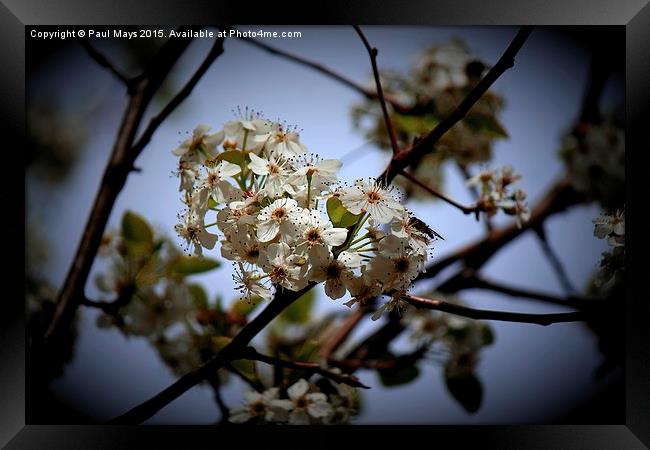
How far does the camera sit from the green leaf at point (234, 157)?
40.9 inches

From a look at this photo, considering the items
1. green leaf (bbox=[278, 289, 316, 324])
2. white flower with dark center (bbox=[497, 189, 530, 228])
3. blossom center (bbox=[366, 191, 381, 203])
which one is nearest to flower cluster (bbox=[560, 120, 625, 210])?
white flower with dark center (bbox=[497, 189, 530, 228])

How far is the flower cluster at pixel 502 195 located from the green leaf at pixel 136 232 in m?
0.70

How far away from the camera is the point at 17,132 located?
1.54 metres

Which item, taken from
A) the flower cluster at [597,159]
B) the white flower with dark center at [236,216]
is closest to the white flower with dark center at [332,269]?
the white flower with dark center at [236,216]

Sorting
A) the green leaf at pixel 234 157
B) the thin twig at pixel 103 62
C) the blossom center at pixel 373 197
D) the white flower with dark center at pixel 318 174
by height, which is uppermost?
the thin twig at pixel 103 62

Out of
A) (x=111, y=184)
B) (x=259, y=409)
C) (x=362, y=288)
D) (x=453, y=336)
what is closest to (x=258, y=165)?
(x=362, y=288)

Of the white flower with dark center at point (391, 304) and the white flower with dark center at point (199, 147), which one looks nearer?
the white flower with dark center at point (391, 304)

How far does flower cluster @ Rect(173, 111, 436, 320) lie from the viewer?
933 mm

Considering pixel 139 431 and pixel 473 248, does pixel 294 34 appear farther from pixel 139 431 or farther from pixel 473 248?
pixel 139 431

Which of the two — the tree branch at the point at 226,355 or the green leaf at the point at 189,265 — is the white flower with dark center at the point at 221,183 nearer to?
the tree branch at the point at 226,355

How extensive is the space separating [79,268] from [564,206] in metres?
1.31

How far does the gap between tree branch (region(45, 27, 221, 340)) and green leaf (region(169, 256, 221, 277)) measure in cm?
A: 21

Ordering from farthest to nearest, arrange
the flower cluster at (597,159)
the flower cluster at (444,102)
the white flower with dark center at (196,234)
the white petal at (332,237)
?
the flower cluster at (597,159)
the flower cluster at (444,102)
the white flower with dark center at (196,234)
the white petal at (332,237)

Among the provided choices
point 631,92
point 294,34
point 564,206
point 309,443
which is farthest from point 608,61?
point 309,443
